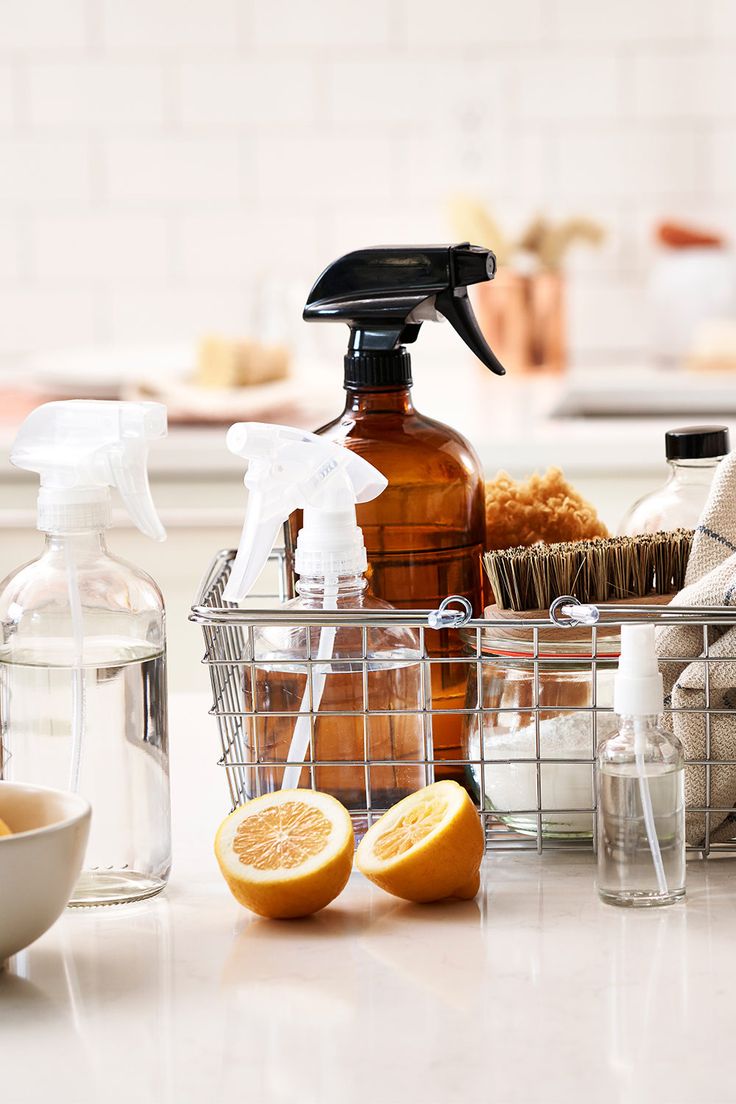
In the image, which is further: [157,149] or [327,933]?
[157,149]

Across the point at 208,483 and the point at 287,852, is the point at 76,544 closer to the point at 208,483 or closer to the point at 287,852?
the point at 287,852

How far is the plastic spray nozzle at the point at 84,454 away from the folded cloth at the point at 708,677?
0.80 ft

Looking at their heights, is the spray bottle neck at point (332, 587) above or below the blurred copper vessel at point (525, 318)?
below

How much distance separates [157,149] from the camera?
2352 millimetres

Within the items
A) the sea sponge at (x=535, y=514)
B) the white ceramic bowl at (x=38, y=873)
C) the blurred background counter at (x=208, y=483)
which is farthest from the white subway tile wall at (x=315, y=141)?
the white ceramic bowl at (x=38, y=873)

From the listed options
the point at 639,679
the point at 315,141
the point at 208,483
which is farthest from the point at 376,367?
the point at 315,141

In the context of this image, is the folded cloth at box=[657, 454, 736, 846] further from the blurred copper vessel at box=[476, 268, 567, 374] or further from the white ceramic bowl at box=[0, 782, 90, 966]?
the blurred copper vessel at box=[476, 268, 567, 374]

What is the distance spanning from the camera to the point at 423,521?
728 millimetres

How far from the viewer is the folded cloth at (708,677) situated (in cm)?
64

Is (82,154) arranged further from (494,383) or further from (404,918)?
(404,918)

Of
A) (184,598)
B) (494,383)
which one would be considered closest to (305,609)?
(184,598)

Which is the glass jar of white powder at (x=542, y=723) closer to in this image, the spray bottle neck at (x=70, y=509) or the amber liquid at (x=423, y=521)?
the amber liquid at (x=423, y=521)

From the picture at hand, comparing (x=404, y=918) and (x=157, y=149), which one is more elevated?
(x=157, y=149)

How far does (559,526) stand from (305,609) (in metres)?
→ 0.18
